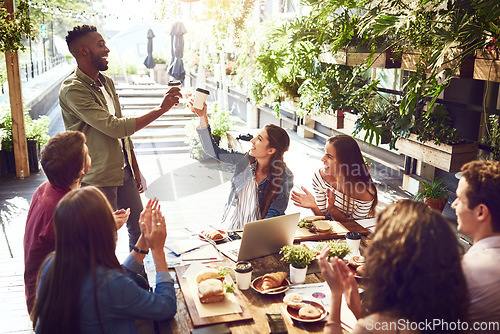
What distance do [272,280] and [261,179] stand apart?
3.50ft

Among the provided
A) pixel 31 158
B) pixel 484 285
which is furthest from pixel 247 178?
pixel 31 158

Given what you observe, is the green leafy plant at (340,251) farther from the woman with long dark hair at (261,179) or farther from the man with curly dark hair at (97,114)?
the man with curly dark hair at (97,114)

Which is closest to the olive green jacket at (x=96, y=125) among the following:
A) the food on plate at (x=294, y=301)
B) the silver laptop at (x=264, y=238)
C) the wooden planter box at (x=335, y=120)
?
the silver laptop at (x=264, y=238)

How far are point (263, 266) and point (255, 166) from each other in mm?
931

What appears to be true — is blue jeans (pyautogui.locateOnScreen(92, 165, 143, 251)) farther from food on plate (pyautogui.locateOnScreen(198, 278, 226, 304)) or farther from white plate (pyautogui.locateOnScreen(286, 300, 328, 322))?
white plate (pyautogui.locateOnScreen(286, 300, 328, 322))

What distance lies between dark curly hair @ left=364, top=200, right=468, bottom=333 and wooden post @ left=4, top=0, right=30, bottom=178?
17.5 feet

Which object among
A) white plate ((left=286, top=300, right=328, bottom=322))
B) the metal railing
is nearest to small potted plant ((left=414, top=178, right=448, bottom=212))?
white plate ((left=286, top=300, right=328, bottom=322))

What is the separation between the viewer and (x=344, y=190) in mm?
2986

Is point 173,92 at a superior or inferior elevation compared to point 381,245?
superior

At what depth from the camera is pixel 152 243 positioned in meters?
1.87

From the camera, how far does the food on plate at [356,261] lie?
2.24m

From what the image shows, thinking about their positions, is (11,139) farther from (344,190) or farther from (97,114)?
(344,190)

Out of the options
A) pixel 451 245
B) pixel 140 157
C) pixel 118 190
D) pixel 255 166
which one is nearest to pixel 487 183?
pixel 451 245

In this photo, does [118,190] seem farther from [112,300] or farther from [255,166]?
[112,300]
